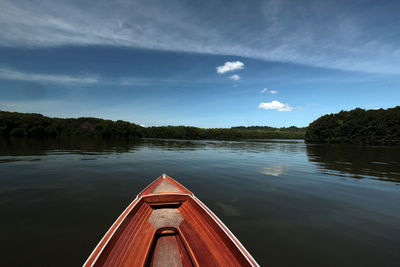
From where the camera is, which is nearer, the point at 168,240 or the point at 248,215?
the point at 168,240

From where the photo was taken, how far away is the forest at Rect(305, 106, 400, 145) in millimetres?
75625

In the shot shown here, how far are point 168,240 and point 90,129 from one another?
137 metres

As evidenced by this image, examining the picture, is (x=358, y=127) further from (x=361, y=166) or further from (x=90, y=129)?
(x=90, y=129)

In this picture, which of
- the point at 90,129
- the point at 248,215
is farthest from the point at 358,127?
the point at 90,129

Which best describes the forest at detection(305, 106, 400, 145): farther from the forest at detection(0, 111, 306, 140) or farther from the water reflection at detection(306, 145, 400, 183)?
the water reflection at detection(306, 145, 400, 183)

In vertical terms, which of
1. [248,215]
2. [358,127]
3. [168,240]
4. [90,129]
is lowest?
[248,215]

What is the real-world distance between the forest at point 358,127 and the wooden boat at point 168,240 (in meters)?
108

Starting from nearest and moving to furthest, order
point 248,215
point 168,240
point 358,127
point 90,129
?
point 168,240 < point 248,215 < point 358,127 < point 90,129

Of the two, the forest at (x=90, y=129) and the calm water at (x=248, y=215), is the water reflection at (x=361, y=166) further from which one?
the forest at (x=90, y=129)

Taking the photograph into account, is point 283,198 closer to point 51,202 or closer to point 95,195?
point 95,195

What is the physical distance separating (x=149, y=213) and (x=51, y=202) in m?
5.70

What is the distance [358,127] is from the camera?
83188 millimetres

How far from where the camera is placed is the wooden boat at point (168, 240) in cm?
402

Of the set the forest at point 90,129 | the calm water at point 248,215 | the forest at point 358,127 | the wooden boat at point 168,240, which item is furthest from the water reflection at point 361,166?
the forest at point 90,129
